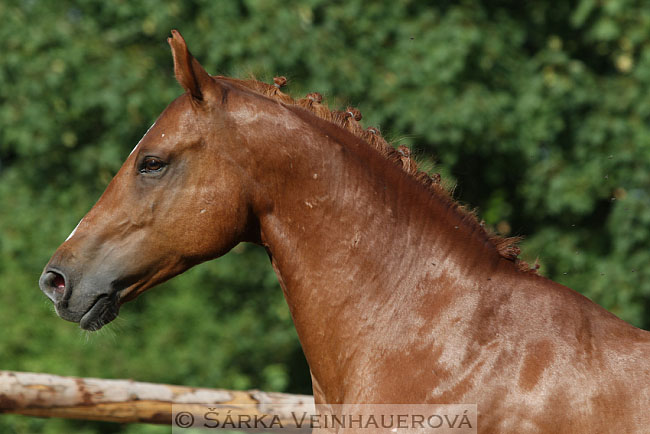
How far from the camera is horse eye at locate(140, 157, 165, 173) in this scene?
9.59 ft

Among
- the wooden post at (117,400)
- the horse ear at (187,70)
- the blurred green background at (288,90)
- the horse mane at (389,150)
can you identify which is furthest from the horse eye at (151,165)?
the blurred green background at (288,90)

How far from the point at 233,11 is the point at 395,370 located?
18.9 ft

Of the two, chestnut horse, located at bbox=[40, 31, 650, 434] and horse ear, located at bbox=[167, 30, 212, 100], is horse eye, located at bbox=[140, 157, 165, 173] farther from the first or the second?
horse ear, located at bbox=[167, 30, 212, 100]

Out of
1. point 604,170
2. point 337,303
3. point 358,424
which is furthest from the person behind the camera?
point 604,170

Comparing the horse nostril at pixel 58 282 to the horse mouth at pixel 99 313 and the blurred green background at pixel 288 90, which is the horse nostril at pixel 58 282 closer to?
the horse mouth at pixel 99 313

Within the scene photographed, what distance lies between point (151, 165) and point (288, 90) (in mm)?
4579

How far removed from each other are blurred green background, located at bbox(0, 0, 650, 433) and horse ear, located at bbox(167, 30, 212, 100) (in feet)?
14.0

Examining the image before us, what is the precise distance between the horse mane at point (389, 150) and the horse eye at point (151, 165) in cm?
47

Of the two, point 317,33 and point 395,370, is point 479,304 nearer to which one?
point 395,370

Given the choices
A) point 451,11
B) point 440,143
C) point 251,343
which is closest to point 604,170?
point 440,143

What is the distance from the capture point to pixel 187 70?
9.36ft

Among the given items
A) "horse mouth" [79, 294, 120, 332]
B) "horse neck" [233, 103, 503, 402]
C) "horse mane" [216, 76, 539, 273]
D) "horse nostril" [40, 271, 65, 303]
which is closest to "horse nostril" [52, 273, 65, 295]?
"horse nostril" [40, 271, 65, 303]

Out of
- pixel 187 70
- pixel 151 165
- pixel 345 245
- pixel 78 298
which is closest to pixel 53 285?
pixel 78 298

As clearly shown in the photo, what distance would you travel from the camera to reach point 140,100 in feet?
24.1
